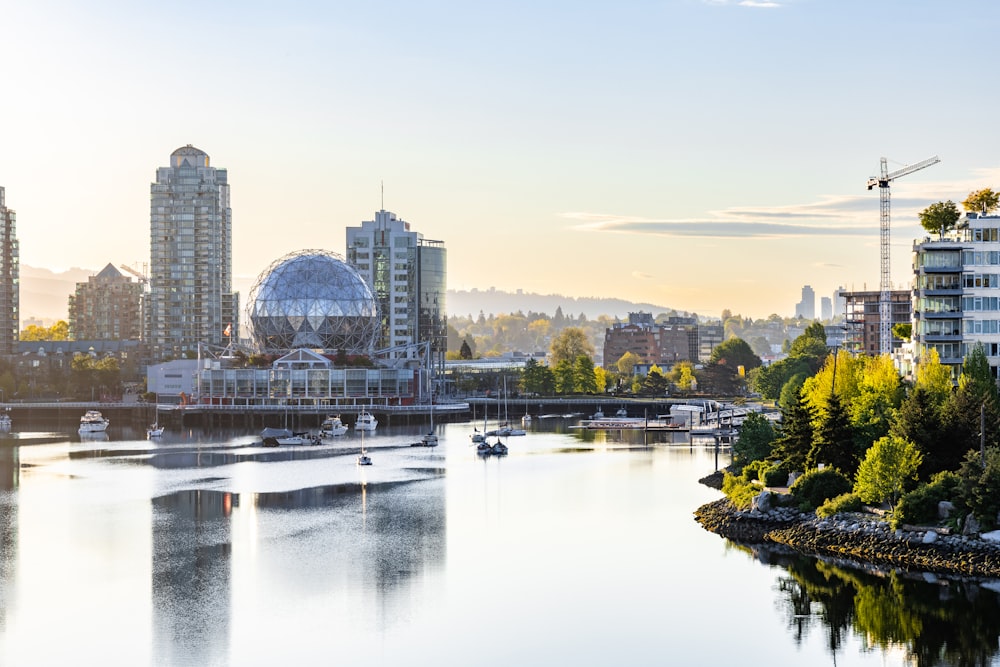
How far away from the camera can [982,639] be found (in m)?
45.1

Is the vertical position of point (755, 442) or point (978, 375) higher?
point (978, 375)

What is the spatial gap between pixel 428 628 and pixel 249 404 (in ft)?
349

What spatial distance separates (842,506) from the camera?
6156 centimetres

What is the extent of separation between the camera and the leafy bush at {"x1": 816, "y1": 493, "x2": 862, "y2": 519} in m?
61.4

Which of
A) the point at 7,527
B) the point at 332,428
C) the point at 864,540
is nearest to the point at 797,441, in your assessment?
the point at 864,540

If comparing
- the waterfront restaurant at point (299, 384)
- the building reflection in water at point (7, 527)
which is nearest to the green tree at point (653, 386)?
the waterfront restaurant at point (299, 384)

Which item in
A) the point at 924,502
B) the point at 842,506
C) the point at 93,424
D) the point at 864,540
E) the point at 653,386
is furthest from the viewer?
the point at 653,386

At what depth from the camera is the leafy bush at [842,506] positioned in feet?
202

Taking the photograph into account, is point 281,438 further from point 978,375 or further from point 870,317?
point 870,317

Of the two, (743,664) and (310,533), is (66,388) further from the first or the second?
(743,664)

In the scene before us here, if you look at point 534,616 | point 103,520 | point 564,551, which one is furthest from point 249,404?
point 534,616

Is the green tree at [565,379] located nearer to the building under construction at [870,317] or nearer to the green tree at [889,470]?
the building under construction at [870,317]

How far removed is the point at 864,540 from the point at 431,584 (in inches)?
751

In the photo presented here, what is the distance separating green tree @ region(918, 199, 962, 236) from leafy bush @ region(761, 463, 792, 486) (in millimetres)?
23763
